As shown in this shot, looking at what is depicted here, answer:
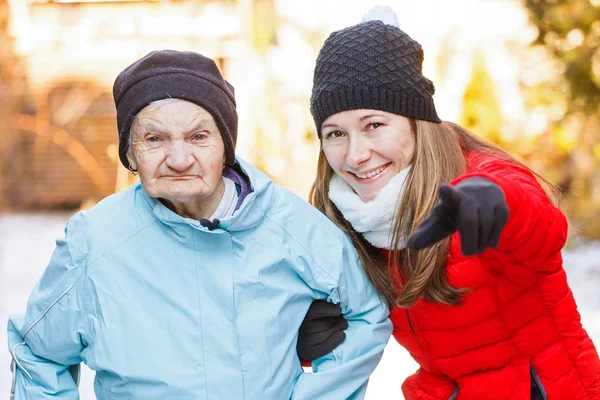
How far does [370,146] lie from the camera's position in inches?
87.2

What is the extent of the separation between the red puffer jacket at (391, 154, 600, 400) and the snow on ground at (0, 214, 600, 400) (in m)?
1.95

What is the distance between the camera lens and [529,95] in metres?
8.09

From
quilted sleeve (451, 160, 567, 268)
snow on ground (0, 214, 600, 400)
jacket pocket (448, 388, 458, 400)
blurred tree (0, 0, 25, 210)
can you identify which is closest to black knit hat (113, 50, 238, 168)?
quilted sleeve (451, 160, 567, 268)

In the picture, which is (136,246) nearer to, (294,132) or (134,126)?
(134,126)

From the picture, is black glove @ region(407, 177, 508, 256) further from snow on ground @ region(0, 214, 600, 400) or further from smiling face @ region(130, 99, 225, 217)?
snow on ground @ region(0, 214, 600, 400)

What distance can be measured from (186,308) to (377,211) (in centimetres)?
60

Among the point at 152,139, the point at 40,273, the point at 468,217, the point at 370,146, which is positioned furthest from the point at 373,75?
the point at 40,273

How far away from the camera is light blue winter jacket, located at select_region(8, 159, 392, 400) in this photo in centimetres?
200

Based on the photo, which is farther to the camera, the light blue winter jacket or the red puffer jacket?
the red puffer jacket

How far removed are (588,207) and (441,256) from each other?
6403mm

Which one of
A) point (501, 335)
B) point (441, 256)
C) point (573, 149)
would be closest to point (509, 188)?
point (441, 256)

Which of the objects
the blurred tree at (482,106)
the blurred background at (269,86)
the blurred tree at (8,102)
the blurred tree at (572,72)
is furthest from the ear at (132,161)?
the blurred tree at (8,102)

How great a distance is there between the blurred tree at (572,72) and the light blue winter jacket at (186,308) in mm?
4106

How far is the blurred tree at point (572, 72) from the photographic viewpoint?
5.65 metres
